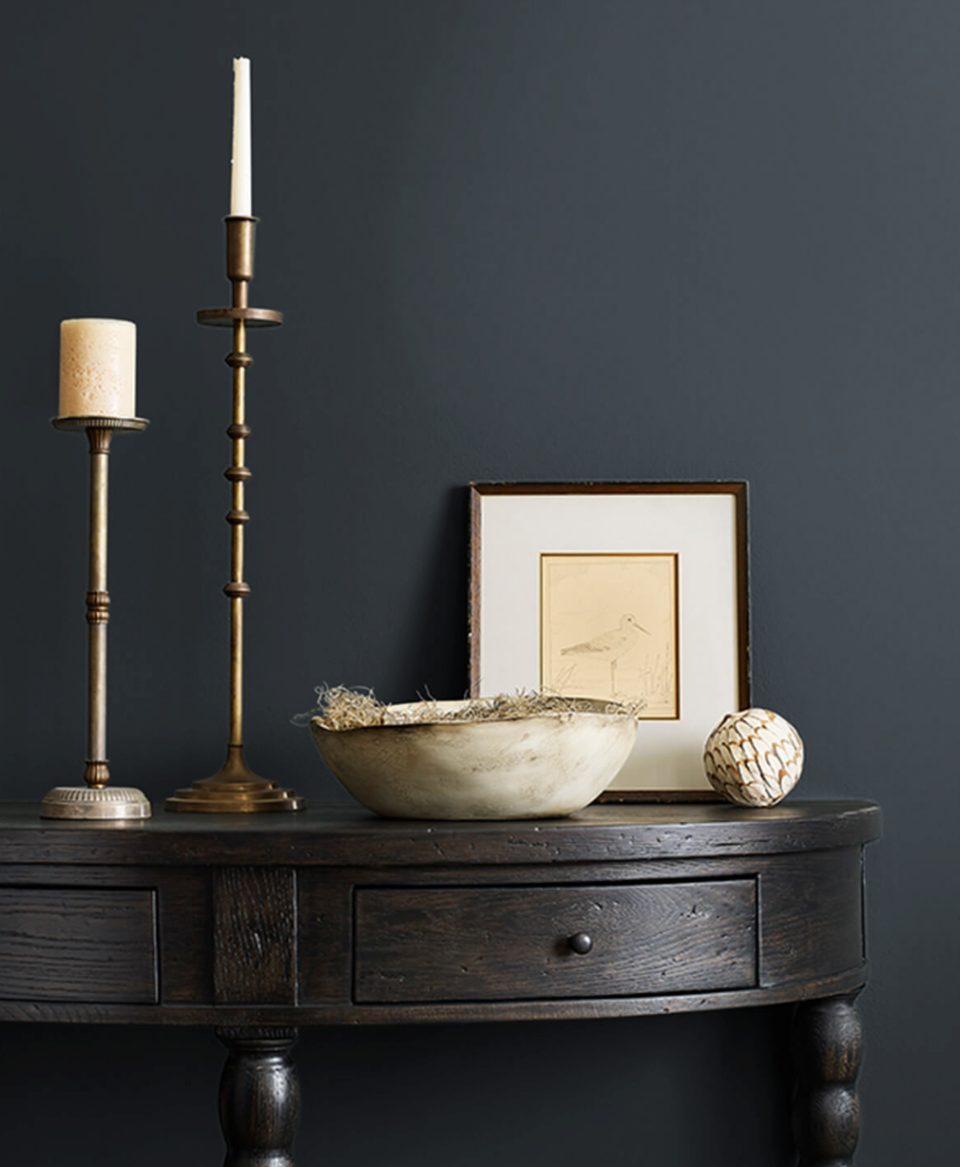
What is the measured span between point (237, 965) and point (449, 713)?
39 cm

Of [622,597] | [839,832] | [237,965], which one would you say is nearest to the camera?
[237,965]

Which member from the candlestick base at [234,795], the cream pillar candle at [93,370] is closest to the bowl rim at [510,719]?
the candlestick base at [234,795]

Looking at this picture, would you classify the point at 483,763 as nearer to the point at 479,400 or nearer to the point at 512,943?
the point at 512,943

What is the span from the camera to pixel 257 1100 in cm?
136

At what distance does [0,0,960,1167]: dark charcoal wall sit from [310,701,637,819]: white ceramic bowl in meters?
0.35

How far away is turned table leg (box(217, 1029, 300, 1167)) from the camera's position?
1357 millimetres

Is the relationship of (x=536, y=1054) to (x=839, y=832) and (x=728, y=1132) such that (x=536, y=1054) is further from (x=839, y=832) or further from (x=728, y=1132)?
(x=839, y=832)

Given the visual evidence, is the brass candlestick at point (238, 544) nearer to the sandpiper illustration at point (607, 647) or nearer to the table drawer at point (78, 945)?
the table drawer at point (78, 945)

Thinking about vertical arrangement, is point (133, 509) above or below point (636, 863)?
above

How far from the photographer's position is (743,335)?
1.84m

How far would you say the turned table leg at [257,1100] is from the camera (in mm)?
1357

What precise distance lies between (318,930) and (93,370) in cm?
63

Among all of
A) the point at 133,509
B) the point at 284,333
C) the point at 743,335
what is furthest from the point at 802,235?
the point at 133,509

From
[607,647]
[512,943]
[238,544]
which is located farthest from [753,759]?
[238,544]
